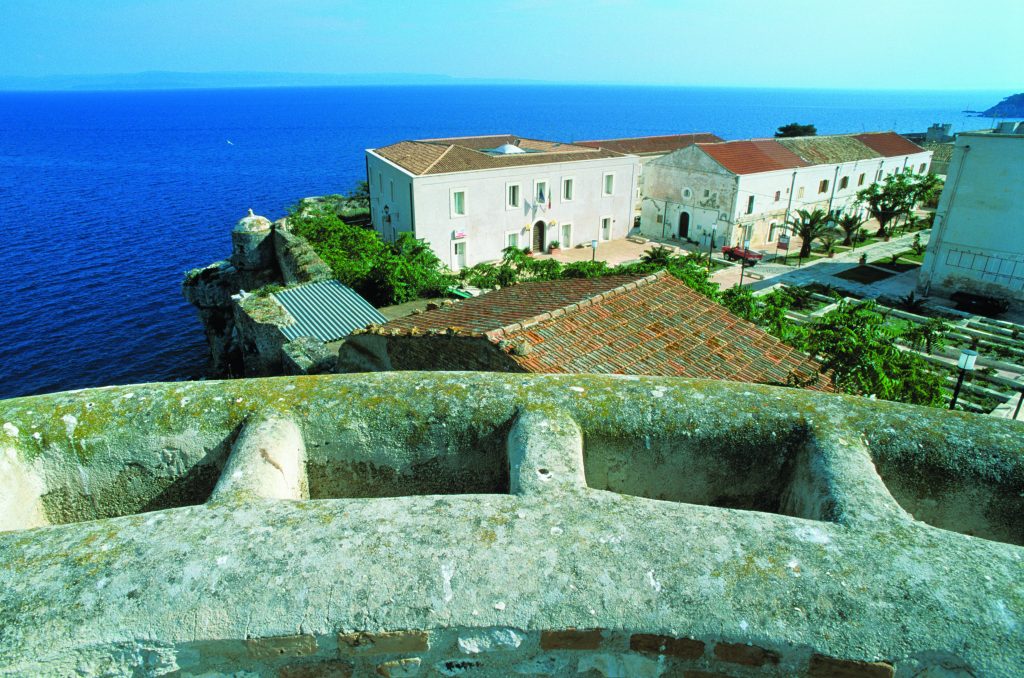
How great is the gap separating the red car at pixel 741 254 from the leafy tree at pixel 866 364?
2461 cm

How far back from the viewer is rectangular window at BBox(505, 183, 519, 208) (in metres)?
40.4

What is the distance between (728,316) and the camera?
1206 cm

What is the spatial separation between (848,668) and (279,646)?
3019 millimetres

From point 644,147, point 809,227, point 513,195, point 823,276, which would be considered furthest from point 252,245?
point 644,147

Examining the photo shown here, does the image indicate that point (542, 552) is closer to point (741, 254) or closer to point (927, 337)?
point (927, 337)

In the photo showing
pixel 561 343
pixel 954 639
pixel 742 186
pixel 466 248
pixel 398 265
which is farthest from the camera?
pixel 742 186

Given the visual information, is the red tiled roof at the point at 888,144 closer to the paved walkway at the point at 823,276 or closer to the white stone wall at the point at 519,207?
the paved walkway at the point at 823,276

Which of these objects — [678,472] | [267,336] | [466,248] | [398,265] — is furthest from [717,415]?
[466,248]

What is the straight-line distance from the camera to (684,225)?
47.5m

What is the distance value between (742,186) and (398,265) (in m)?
25.9

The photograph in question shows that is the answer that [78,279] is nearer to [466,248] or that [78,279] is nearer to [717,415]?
[466,248]

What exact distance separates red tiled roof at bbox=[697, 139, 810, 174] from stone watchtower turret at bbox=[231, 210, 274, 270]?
30.1 m

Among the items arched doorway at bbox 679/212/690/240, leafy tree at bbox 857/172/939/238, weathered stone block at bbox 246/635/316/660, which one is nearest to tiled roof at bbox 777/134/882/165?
leafy tree at bbox 857/172/939/238

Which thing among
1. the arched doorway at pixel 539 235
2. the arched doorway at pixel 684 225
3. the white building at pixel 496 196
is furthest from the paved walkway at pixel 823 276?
the arched doorway at pixel 539 235
